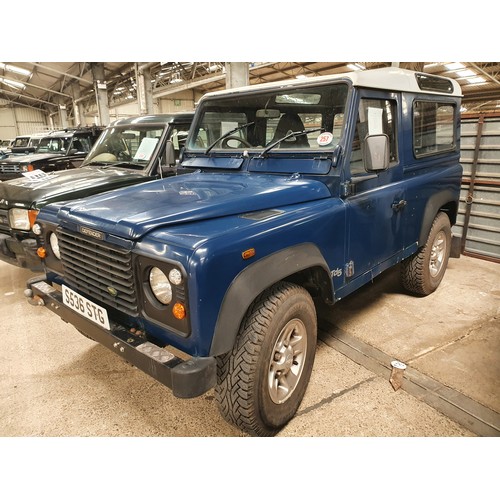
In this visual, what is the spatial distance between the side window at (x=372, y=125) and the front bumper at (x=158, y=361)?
155cm

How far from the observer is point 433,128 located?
3.33 meters

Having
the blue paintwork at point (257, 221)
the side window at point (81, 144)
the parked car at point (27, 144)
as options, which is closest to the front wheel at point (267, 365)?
the blue paintwork at point (257, 221)

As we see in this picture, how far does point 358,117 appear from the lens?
235 centimetres

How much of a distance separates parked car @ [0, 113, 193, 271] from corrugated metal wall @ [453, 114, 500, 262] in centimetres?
352

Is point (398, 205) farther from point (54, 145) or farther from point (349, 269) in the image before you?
point (54, 145)

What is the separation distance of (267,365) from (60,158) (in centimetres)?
646

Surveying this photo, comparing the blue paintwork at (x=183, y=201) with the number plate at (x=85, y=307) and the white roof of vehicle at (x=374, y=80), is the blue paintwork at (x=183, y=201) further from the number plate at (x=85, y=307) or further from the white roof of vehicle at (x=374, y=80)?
the white roof of vehicle at (x=374, y=80)

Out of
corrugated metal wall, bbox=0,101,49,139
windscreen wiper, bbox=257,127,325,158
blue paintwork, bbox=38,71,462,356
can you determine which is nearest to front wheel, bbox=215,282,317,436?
blue paintwork, bbox=38,71,462,356

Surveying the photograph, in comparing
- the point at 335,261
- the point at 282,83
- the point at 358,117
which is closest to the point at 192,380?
the point at 335,261

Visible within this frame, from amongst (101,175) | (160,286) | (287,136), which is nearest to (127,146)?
(101,175)

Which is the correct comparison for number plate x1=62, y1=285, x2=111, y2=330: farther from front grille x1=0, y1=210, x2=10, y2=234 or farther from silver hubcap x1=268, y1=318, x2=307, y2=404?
front grille x1=0, y1=210, x2=10, y2=234

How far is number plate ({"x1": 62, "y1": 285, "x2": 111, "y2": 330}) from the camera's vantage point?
187cm

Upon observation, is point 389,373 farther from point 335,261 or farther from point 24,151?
point 24,151

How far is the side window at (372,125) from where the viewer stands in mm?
2377
